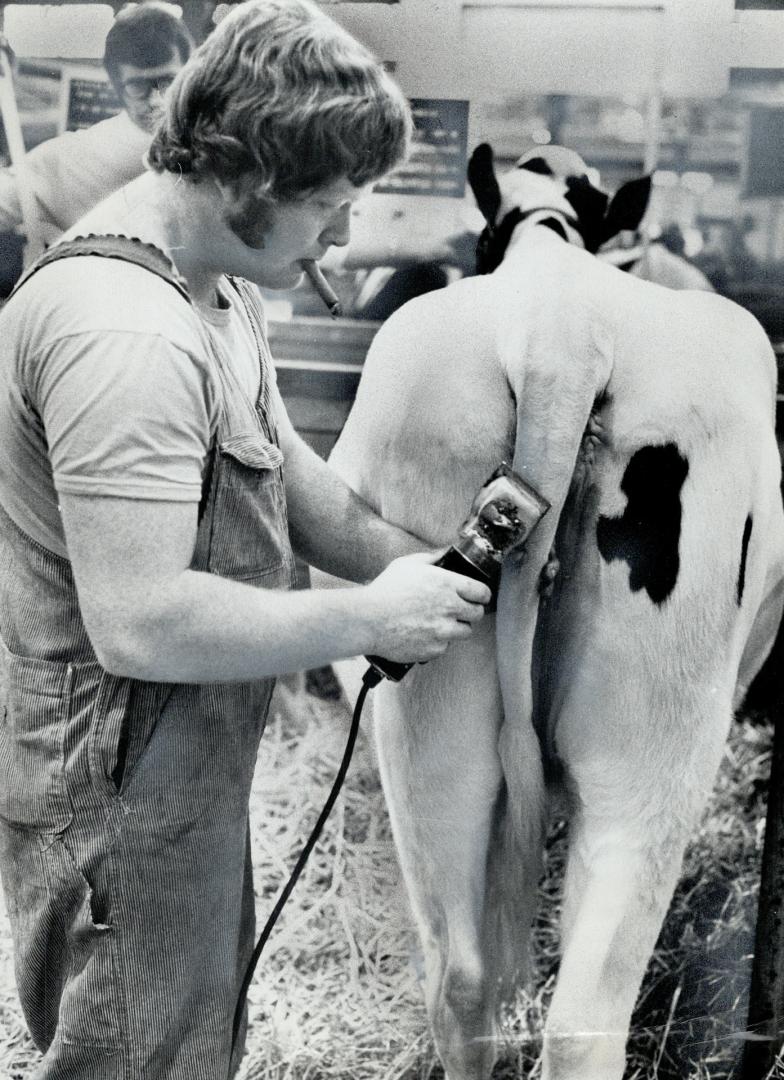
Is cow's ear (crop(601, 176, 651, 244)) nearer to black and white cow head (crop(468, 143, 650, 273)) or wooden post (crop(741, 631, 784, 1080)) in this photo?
black and white cow head (crop(468, 143, 650, 273))

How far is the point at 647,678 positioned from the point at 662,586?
0.15 metres

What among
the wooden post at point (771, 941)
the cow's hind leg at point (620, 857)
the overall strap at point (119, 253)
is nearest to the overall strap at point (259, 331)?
the overall strap at point (119, 253)

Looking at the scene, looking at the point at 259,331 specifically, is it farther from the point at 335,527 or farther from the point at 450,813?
the point at 450,813

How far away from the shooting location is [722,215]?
73.0 inches

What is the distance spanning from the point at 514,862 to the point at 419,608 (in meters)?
0.72

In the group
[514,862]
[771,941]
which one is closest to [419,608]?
[514,862]

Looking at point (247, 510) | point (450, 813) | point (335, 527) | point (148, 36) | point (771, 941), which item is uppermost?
point (148, 36)

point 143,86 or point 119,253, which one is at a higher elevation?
point 143,86

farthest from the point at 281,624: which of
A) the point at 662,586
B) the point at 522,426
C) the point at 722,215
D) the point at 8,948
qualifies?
the point at 8,948

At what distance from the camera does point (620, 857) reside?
74.9 inches

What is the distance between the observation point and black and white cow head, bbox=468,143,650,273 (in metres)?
1.85

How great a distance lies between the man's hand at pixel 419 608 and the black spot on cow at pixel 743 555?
0.52 meters

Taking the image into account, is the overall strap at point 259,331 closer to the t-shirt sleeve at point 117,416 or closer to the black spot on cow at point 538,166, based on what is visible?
the t-shirt sleeve at point 117,416

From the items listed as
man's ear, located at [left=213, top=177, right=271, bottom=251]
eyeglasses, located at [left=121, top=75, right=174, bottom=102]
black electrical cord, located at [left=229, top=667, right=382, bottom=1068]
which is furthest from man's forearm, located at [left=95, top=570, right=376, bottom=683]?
eyeglasses, located at [left=121, top=75, right=174, bottom=102]
